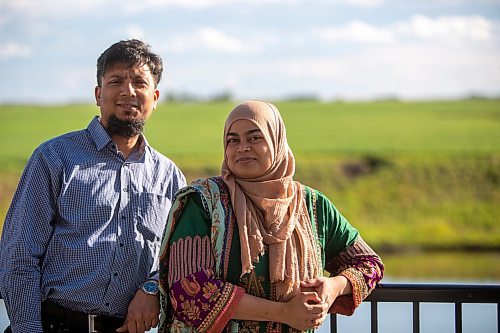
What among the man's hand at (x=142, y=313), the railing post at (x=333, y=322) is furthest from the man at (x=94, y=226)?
the railing post at (x=333, y=322)

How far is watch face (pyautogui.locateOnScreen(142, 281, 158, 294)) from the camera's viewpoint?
110 inches

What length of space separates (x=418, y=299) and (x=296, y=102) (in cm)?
3560

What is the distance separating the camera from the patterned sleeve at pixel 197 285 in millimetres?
2553

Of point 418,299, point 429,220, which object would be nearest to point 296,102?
point 429,220

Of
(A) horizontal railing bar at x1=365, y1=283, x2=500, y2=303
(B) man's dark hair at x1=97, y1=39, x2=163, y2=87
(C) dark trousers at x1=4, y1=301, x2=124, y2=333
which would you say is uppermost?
(B) man's dark hair at x1=97, y1=39, x2=163, y2=87

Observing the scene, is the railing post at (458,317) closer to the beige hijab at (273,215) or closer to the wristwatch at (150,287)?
the beige hijab at (273,215)

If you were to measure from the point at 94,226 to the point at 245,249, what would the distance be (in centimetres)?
53

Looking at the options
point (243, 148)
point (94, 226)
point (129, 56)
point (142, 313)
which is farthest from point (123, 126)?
point (142, 313)

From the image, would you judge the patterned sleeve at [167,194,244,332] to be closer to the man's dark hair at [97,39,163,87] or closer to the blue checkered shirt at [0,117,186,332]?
the blue checkered shirt at [0,117,186,332]

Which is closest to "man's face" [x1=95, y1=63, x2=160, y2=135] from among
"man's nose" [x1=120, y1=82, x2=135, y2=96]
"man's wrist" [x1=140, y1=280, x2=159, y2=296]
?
"man's nose" [x1=120, y1=82, x2=135, y2=96]

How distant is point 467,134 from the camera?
1093 inches

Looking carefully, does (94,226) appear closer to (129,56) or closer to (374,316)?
(129,56)

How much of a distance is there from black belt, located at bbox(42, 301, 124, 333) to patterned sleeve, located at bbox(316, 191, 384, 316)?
0.75m

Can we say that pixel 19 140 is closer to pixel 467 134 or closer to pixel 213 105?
pixel 213 105
